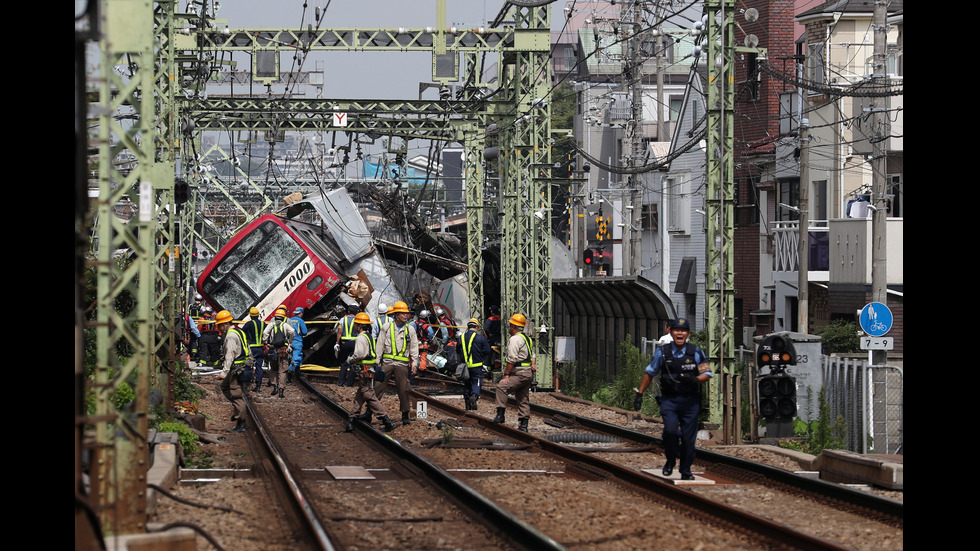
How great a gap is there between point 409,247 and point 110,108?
102ft

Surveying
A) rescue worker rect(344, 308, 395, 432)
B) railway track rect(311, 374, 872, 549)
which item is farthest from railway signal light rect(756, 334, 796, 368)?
rescue worker rect(344, 308, 395, 432)

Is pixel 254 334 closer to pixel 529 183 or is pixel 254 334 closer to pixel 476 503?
pixel 529 183

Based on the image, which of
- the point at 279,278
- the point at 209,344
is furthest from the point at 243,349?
the point at 209,344

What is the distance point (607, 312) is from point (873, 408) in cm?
1456

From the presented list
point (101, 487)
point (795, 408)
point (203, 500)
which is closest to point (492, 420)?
point (795, 408)

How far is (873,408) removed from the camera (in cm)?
1705

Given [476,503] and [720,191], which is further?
[720,191]

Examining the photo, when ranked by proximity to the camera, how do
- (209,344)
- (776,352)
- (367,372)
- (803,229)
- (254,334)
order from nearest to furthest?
(776,352) < (367,372) < (254,334) < (803,229) < (209,344)

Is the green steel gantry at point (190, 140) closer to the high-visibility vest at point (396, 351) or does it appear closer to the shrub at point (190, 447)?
the shrub at point (190, 447)

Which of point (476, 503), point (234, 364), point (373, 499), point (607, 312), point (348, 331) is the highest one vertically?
point (607, 312)

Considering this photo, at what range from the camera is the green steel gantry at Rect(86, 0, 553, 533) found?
8367mm

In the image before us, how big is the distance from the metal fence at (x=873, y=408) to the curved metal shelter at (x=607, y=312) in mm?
8391

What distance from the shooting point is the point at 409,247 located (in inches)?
1540

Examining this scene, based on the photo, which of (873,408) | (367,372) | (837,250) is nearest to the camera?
(873,408)
